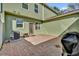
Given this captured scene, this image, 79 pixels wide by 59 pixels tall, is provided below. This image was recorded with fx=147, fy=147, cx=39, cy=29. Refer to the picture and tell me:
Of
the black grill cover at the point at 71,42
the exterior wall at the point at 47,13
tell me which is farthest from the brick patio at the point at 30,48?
the exterior wall at the point at 47,13

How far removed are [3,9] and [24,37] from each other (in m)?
0.54

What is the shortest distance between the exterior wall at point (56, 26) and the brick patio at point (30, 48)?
13 cm

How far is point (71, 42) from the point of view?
2.24 metres

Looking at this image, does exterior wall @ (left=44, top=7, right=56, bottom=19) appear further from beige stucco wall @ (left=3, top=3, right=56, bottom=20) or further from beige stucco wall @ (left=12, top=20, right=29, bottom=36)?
beige stucco wall @ (left=12, top=20, right=29, bottom=36)

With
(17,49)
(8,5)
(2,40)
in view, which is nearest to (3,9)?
Result: (8,5)

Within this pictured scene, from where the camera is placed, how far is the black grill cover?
2.20 meters

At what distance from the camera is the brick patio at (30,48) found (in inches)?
88.8

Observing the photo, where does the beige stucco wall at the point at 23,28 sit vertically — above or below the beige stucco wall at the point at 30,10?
below

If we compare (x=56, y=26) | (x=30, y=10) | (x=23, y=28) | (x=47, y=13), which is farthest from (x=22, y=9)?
(x=56, y=26)

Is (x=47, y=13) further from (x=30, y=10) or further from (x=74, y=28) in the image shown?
(x=74, y=28)

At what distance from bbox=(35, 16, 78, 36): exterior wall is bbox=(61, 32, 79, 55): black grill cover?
121mm

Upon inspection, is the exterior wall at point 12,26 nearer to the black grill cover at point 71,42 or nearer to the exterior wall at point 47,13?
the exterior wall at point 47,13

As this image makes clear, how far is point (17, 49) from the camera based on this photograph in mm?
2275

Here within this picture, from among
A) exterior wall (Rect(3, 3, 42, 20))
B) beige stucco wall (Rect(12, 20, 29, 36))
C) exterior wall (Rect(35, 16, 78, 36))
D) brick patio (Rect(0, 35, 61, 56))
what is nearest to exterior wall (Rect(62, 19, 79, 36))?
exterior wall (Rect(35, 16, 78, 36))
